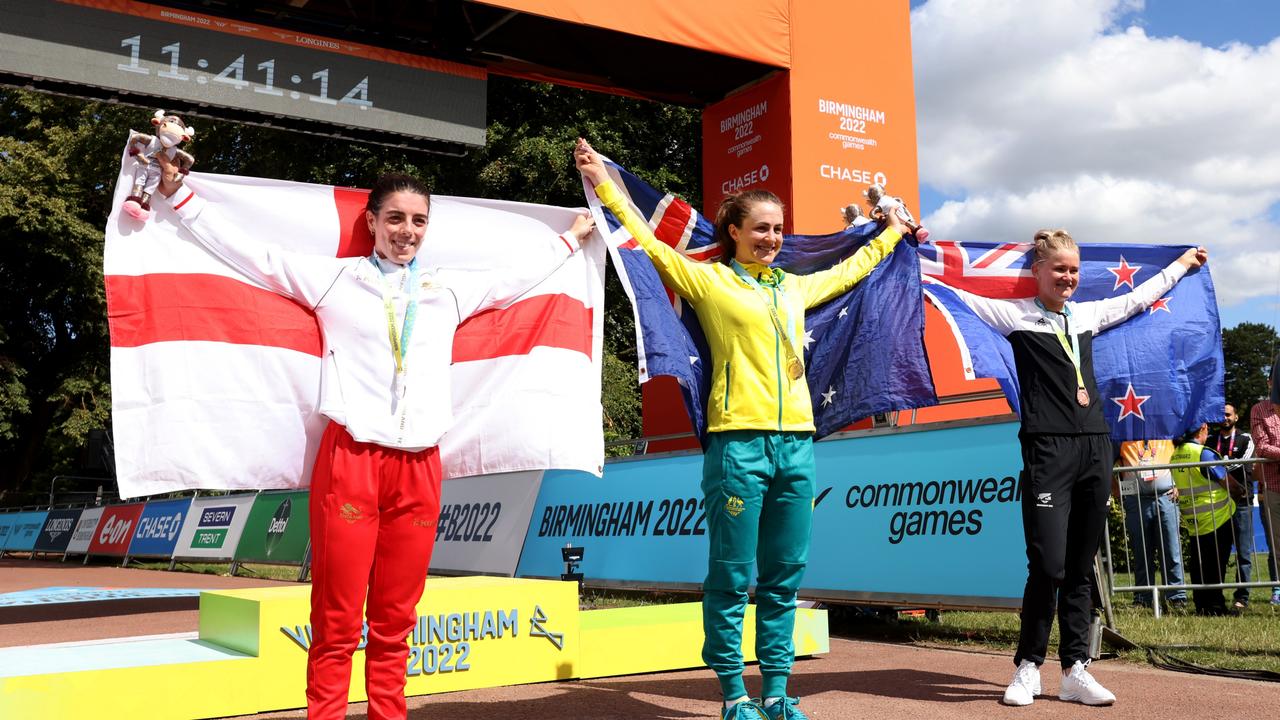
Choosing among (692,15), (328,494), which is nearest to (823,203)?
(692,15)

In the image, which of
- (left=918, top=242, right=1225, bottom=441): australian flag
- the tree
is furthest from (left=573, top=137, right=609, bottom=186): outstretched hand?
the tree

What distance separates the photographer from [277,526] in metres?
15.8

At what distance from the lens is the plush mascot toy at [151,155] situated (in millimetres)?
4059

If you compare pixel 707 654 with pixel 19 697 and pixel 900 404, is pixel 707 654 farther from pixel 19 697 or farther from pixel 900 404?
pixel 19 697

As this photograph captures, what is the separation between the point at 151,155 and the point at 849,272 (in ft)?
9.97

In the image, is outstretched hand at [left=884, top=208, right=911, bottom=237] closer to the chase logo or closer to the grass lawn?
the chase logo

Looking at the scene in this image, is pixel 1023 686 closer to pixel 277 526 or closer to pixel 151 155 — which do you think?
pixel 151 155

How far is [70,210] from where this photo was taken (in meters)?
27.3

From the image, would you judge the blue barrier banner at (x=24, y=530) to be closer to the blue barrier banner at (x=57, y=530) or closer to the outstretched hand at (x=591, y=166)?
the blue barrier banner at (x=57, y=530)

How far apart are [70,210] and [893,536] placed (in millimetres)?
25853

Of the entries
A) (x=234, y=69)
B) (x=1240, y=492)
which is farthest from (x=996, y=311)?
(x=234, y=69)

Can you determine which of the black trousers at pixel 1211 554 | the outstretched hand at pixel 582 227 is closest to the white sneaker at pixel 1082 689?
the outstretched hand at pixel 582 227

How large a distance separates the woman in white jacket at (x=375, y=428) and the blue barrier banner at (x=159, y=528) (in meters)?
16.3

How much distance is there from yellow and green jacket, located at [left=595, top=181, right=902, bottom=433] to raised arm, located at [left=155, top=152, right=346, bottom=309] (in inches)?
51.4
